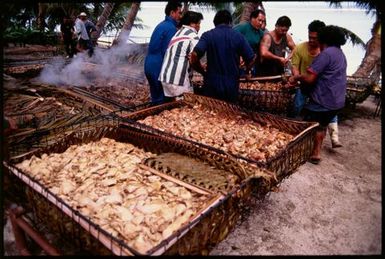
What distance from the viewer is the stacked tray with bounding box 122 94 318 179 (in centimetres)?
314

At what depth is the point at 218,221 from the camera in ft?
7.49

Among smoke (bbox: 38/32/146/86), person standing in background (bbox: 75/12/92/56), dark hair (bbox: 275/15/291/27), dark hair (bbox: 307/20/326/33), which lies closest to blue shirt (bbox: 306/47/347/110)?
dark hair (bbox: 307/20/326/33)

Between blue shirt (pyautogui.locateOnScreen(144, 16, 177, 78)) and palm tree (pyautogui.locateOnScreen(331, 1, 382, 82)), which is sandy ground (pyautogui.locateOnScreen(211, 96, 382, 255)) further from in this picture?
palm tree (pyautogui.locateOnScreen(331, 1, 382, 82))

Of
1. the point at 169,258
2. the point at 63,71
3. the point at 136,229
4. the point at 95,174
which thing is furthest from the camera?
the point at 63,71

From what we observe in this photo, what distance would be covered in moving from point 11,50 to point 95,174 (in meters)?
10.3

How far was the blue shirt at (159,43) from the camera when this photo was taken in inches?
195

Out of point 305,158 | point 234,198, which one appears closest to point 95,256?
point 234,198

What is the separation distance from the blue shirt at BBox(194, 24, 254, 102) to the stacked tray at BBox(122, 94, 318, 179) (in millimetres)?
326

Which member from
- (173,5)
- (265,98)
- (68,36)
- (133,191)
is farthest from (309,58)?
(68,36)

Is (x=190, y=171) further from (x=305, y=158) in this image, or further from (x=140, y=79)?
(x=140, y=79)

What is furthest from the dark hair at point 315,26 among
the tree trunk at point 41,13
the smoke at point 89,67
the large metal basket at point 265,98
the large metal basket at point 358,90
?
the tree trunk at point 41,13

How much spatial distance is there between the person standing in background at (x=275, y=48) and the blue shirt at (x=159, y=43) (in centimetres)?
186

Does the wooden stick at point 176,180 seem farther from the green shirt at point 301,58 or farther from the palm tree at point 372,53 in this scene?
the palm tree at point 372,53

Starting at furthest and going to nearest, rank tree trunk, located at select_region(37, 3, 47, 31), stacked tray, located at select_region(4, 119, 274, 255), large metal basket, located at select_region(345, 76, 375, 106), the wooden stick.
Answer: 1. tree trunk, located at select_region(37, 3, 47, 31)
2. large metal basket, located at select_region(345, 76, 375, 106)
3. the wooden stick
4. stacked tray, located at select_region(4, 119, 274, 255)
